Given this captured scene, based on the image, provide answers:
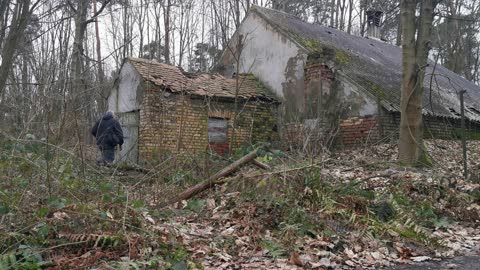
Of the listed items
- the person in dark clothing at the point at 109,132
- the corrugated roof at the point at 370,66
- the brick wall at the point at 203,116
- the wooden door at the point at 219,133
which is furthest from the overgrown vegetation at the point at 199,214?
the corrugated roof at the point at 370,66

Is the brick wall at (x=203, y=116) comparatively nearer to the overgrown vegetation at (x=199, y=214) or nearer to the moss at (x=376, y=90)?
the overgrown vegetation at (x=199, y=214)

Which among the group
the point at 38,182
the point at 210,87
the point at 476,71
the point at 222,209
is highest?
the point at 476,71

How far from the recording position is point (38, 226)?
3.81 metres

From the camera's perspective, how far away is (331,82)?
45.4ft

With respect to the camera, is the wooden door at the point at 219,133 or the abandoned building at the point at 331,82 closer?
the abandoned building at the point at 331,82

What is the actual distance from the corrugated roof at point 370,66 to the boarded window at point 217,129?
12.6 feet

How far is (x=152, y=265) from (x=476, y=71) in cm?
3784

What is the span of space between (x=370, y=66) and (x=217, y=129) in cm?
645

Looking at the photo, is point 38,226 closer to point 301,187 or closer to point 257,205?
point 257,205

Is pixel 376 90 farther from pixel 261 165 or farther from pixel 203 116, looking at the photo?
pixel 261 165

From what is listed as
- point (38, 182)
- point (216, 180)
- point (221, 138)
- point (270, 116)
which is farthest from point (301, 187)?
point (270, 116)

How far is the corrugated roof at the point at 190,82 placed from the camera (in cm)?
1245

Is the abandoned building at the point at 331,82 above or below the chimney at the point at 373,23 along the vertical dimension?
below

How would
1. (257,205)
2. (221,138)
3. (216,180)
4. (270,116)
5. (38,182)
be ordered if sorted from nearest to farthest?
(38,182) → (257,205) → (216,180) → (221,138) → (270,116)
